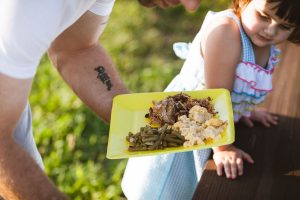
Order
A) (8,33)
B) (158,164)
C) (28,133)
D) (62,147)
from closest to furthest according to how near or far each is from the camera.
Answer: (8,33), (28,133), (158,164), (62,147)

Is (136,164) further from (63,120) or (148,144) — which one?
(63,120)

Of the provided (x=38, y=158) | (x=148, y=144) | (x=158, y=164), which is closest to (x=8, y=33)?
(x=148, y=144)

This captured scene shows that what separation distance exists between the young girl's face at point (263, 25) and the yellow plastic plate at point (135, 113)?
0.28 meters

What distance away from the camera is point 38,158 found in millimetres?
1786

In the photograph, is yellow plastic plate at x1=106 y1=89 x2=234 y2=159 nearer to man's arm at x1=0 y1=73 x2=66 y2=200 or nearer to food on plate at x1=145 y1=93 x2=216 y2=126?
food on plate at x1=145 y1=93 x2=216 y2=126

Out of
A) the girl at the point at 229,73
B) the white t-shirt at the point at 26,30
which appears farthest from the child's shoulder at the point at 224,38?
the white t-shirt at the point at 26,30

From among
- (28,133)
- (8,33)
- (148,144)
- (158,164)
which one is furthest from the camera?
(158,164)

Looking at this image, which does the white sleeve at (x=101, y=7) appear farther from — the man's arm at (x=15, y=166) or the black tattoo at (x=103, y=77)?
the man's arm at (x=15, y=166)

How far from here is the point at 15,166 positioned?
1315 millimetres

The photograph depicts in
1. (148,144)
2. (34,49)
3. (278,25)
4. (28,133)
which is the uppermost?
(34,49)

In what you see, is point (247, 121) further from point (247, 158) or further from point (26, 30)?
point (26, 30)

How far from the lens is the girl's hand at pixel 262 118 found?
6.16ft

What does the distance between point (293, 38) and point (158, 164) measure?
2.10 feet

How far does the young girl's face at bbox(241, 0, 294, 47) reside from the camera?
1.69 meters
